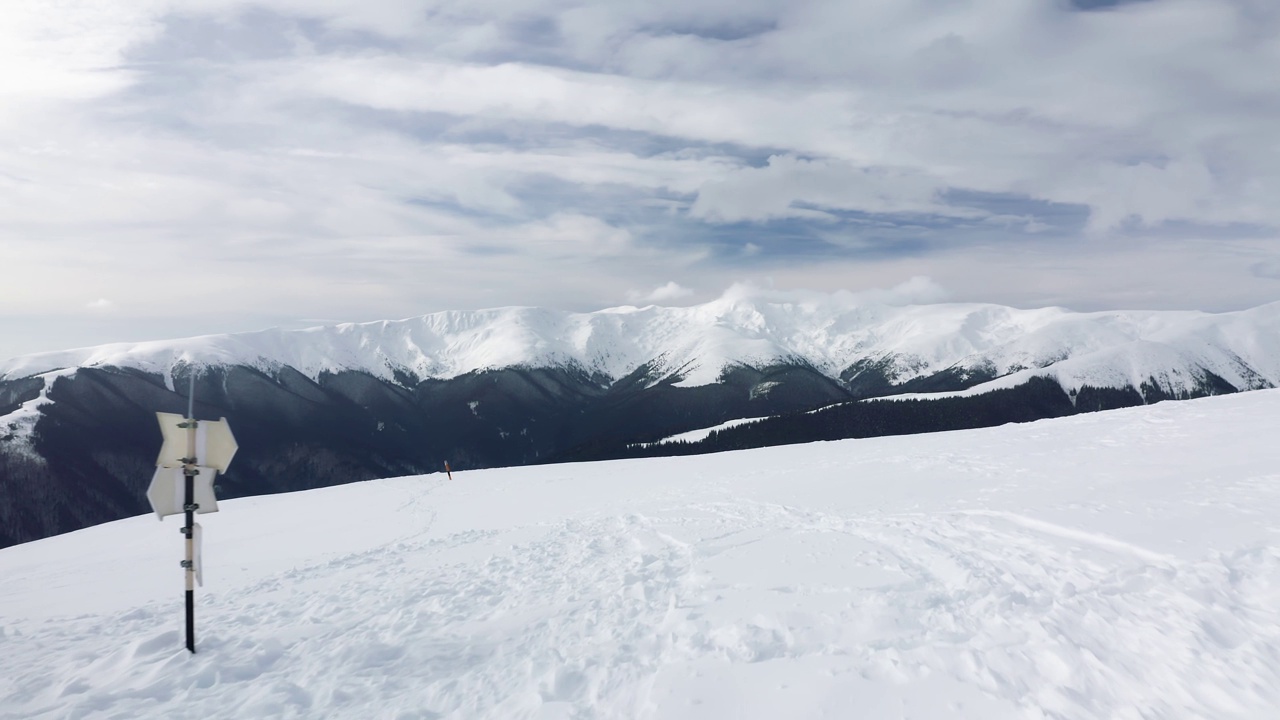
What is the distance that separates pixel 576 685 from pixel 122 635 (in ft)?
25.7

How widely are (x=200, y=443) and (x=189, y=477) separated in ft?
1.57

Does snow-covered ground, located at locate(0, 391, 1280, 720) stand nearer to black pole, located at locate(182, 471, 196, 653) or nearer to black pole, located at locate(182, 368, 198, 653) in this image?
black pole, located at locate(182, 471, 196, 653)

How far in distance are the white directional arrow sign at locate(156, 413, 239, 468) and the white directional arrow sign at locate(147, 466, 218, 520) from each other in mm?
112

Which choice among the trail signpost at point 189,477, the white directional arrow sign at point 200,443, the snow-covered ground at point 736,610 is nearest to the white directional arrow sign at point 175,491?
the trail signpost at point 189,477

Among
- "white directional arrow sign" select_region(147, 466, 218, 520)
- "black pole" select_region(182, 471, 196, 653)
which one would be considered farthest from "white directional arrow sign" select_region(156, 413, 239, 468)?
"black pole" select_region(182, 471, 196, 653)

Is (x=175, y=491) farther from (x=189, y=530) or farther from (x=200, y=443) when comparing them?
(x=200, y=443)

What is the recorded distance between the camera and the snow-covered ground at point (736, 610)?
632 cm

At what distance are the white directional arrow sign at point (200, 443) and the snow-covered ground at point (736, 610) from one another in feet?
8.61

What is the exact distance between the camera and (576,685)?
6.79 metres

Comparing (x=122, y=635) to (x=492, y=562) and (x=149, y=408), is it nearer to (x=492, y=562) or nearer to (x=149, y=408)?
(x=492, y=562)

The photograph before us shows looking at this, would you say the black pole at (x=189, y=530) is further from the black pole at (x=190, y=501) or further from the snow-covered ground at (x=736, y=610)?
the snow-covered ground at (x=736, y=610)

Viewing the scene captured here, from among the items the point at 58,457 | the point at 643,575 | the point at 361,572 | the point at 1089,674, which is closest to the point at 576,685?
the point at 643,575

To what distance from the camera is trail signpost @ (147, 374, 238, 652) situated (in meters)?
7.90

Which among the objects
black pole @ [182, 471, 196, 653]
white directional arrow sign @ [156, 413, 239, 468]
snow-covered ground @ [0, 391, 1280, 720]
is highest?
white directional arrow sign @ [156, 413, 239, 468]
